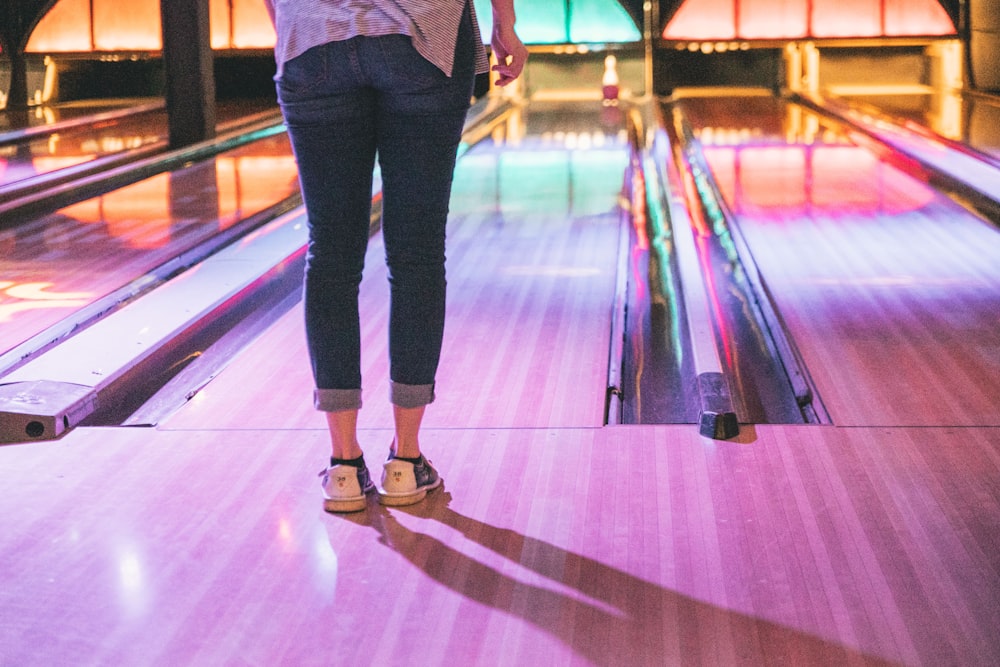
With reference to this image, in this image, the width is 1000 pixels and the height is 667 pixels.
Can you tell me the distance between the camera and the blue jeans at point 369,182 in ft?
4.39

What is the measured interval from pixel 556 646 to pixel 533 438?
66cm

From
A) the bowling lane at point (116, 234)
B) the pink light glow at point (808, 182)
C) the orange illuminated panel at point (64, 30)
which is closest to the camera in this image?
the bowling lane at point (116, 234)

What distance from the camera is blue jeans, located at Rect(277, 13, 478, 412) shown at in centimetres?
134

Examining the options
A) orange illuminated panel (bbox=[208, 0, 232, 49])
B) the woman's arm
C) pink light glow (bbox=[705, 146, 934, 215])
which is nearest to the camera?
the woman's arm

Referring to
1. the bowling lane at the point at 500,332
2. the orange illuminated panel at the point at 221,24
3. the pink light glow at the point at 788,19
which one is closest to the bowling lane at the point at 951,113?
the pink light glow at the point at 788,19

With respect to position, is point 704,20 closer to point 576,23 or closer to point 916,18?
point 576,23

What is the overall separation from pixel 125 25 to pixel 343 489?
8.94 m

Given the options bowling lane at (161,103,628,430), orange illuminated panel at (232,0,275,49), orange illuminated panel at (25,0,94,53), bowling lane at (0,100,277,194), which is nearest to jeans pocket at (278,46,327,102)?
bowling lane at (161,103,628,430)

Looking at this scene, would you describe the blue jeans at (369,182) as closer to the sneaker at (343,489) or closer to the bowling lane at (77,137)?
the sneaker at (343,489)

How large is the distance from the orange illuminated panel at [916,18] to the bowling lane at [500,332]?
17.6 feet

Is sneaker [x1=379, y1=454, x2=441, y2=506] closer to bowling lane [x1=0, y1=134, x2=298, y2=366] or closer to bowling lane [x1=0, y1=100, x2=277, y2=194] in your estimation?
bowling lane [x1=0, y1=134, x2=298, y2=366]

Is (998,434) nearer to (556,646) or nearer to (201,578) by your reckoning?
(556,646)

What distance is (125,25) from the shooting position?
9.46 m

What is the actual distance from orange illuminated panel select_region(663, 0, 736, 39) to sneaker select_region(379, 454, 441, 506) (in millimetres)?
8451
